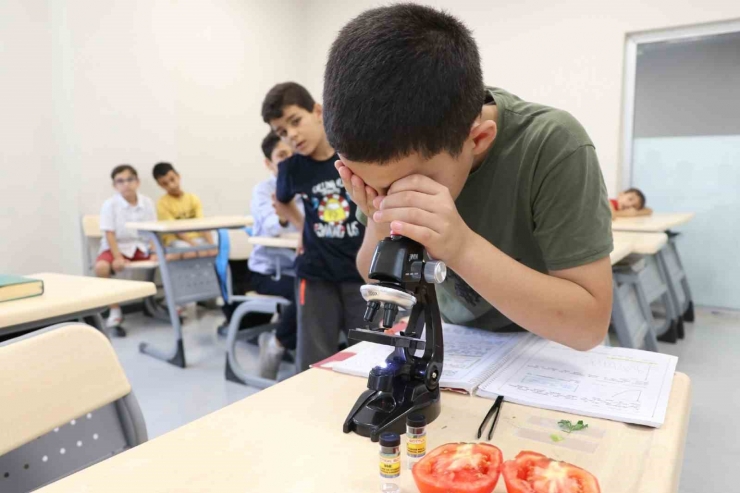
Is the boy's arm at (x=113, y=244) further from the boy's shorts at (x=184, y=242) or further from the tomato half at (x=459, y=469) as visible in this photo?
the tomato half at (x=459, y=469)

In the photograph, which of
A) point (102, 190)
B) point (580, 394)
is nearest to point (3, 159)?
point (102, 190)

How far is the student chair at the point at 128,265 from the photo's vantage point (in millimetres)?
4480

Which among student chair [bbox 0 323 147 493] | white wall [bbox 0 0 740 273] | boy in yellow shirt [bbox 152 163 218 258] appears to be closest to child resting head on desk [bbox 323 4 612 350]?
student chair [bbox 0 323 147 493]

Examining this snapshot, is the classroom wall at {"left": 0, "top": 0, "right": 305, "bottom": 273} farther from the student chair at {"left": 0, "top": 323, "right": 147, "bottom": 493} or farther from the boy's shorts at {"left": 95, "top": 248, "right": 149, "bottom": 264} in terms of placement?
the student chair at {"left": 0, "top": 323, "right": 147, "bottom": 493}

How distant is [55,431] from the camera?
101 centimetres

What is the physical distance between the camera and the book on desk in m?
1.48

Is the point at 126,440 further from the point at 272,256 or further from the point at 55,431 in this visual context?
the point at 272,256

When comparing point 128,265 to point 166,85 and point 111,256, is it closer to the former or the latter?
point 111,256

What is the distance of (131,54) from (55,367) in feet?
14.9

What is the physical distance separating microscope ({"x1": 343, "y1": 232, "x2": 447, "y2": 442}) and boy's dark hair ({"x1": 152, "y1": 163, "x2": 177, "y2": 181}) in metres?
→ 4.49

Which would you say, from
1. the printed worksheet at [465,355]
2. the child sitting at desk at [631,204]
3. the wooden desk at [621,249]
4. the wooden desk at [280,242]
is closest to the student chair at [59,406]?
the printed worksheet at [465,355]

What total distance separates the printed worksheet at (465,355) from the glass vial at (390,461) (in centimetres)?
24

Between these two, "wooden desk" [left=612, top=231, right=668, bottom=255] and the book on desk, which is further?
"wooden desk" [left=612, top=231, right=668, bottom=255]

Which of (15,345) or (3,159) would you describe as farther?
(3,159)
